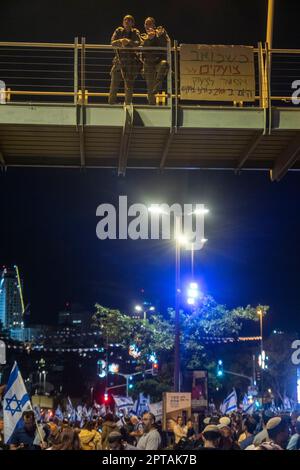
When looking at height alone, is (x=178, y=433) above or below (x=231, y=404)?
below

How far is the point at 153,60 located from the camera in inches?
583

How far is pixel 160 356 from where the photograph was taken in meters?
35.1

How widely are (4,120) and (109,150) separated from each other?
8.49 feet

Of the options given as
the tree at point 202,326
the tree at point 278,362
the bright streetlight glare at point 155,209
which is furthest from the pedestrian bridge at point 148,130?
the tree at point 278,362

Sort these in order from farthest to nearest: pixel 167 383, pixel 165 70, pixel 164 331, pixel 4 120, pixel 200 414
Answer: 1. pixel 167 383
2. pixel 164 331
3. pixel 200 414
4. pixel 165 70
5. pixel 4 120

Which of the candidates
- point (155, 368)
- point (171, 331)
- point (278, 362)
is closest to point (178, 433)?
point (171, 331)

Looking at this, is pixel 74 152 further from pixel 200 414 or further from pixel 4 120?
pixel 200 414

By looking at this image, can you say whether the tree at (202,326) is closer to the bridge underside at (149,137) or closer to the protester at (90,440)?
the bridge underside at (149,137)

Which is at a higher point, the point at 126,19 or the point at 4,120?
the point at 126,19

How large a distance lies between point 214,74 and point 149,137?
69.5 inches

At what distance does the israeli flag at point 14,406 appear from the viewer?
42.2 feet

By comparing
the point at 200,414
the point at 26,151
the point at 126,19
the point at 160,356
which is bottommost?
the point at 200,414

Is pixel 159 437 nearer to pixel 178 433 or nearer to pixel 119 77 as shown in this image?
pixel 178 433
